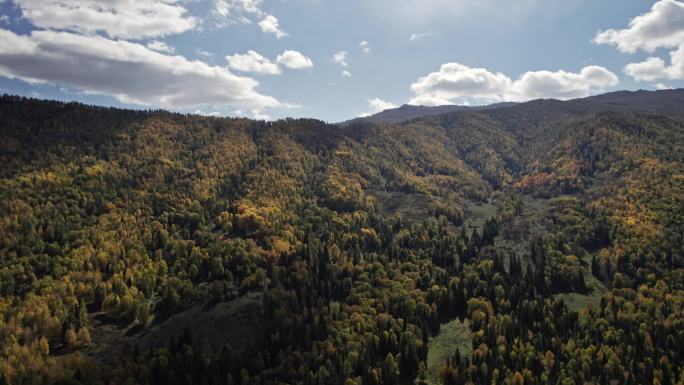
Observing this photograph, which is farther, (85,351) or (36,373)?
(85,351)

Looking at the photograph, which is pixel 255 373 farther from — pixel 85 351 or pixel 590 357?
pixel 590 357

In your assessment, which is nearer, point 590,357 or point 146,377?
point 146,377

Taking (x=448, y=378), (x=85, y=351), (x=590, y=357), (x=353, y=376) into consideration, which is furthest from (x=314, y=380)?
(x=590, y=357)

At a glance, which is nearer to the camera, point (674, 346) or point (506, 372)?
point (506, 372)

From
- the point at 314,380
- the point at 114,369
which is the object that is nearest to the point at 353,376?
the point at 314,380

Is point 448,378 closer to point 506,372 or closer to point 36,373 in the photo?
point 506,372

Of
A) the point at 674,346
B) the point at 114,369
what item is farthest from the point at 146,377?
the point at 674,346

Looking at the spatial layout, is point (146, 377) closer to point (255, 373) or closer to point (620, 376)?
point (255, 373)
